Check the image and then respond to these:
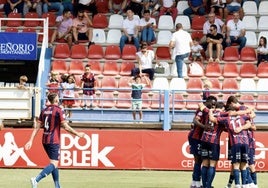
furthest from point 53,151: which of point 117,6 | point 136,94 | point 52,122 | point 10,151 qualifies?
point 117,6

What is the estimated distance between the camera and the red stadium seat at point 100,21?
2950cm

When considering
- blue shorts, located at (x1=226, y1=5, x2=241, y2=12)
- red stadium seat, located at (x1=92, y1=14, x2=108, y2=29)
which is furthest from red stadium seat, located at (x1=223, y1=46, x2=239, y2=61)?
red stadium seat, located at (x1=92, y1=14, x2=108, y2=29)

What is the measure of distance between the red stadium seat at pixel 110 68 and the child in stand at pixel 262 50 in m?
4.22

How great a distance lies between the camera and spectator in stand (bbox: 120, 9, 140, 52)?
2841 centimetres

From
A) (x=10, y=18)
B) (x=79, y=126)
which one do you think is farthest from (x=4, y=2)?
(x=79, y=126)

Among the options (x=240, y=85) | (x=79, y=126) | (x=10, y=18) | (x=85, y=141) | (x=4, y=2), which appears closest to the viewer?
(x=85, y=141)

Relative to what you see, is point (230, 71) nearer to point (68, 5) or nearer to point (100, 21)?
point (100, 21)

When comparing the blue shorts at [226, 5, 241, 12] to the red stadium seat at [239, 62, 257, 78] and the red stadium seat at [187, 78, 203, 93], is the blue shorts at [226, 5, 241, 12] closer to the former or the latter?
the red stadium seat at [239, 62, 257, 78]

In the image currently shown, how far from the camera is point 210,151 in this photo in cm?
1803

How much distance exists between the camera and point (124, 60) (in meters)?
28.0

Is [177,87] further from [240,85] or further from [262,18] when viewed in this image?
[262,18]

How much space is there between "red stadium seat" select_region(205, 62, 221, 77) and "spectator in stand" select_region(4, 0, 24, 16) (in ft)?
22.0

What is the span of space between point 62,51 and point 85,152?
5761 millimetres

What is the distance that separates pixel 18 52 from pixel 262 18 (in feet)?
25.4
